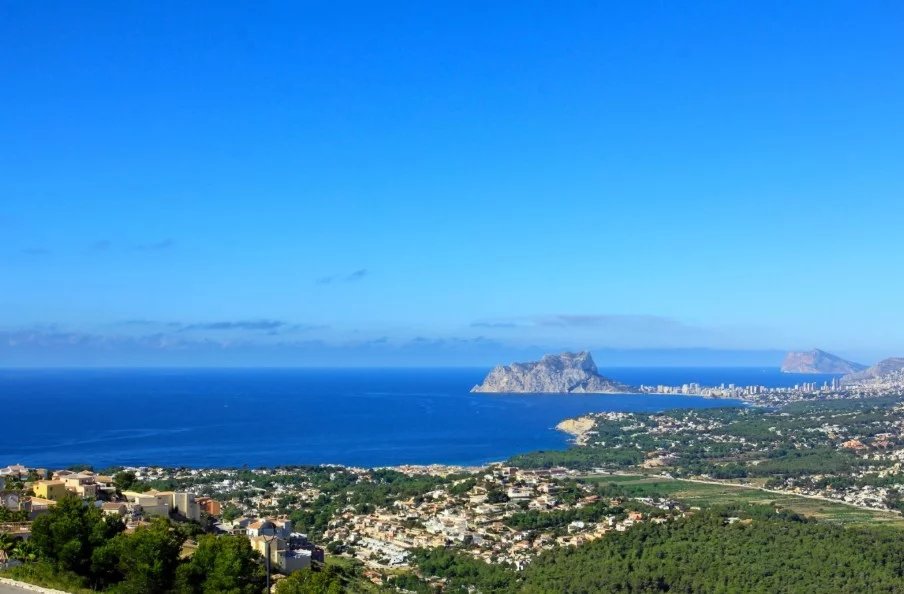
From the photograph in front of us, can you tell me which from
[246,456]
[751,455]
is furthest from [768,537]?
[246,456]

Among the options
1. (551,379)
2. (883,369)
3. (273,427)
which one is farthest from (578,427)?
(883,369)

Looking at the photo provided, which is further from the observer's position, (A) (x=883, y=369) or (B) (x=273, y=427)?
(A) (x=883, y=369)

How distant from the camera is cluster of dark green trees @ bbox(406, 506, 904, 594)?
18781 millimetres

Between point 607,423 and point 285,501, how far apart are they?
43.8m

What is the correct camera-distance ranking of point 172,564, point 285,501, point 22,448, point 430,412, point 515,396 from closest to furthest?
point 172,564, point 285,501, point 22,448, point 430,412, point 515,396

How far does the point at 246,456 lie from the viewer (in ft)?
162

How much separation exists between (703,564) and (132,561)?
13434 millimetres

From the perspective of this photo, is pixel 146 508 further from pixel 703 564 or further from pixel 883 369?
pixel 883 369

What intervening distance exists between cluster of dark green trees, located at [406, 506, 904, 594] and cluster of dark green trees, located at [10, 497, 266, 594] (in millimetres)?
7531

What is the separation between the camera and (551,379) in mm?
131125

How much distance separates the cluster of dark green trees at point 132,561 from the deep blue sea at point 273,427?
99.3 feet

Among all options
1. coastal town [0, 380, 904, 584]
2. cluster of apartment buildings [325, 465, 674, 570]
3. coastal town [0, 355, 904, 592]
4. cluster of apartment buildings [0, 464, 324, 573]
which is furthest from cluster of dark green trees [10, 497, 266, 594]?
cluster of apartment buildings [325, 465, 674, 570]

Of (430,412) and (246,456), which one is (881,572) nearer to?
(246,456)

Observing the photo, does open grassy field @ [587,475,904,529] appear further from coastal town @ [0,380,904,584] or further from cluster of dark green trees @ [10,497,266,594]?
cluster of dark green trees @ [10,497,266,594]
